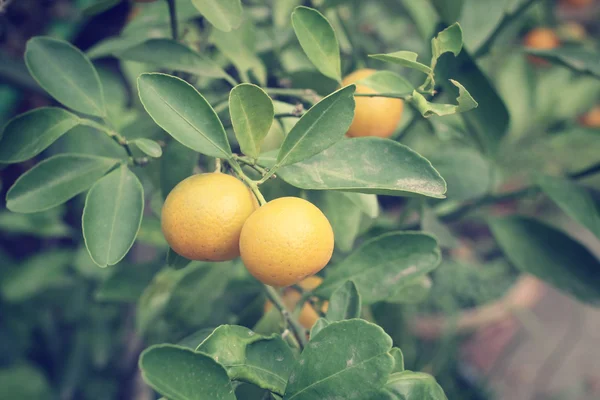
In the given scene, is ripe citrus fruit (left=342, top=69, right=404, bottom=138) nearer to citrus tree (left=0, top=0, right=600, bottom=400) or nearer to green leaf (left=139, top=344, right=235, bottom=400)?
citrus tree (left=0, top=0, right=600, bottom=400)

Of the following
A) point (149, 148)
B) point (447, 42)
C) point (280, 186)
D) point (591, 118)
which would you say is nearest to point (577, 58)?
point (447, 42)

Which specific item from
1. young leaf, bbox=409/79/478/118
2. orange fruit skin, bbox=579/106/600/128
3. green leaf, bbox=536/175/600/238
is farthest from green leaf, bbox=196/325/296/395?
orange fruit skin, bbox=579/106/600/128

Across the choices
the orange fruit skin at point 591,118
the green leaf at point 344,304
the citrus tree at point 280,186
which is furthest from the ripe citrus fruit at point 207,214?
the orange fruit skin at point 591,118

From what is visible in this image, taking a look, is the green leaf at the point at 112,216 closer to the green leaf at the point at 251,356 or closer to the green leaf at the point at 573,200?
the green leaf at the point at 251,356

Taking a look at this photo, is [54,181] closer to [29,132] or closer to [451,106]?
[29,132]

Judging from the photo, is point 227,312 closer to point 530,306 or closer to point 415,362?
point 415,362

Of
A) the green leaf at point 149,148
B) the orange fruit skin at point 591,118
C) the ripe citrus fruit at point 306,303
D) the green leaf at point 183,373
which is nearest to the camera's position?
the green leaf at point 183,373

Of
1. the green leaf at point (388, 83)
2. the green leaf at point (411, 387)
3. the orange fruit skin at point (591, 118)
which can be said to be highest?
the green leaf at point (388, 83)

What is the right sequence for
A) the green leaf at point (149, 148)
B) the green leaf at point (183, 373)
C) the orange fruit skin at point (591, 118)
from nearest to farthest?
the green leaf at point (183, 373), the green leaf at point (149, 148), the orange fruit skin at point (591, 118)
